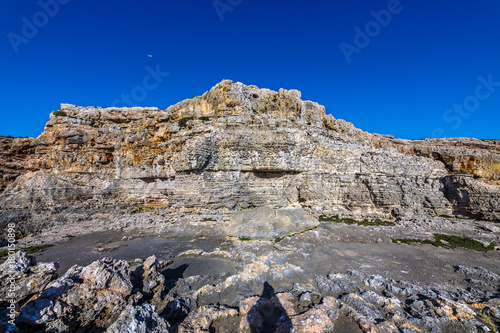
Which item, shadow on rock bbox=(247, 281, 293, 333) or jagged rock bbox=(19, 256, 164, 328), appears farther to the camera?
shadow on rock bbox=(247, 281, 293, 333)

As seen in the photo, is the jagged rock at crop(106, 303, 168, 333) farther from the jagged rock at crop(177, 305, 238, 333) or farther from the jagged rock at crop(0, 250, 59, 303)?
the jagged rock at crop(0, 250, 59, 303)

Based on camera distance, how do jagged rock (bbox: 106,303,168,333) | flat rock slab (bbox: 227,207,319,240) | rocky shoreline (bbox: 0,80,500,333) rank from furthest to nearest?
flat rock slab (bbox: 227,207,319,240), rocky shoreline (bbox: 0,80,500,333), jagged rock (bbox: 106,303,168,333)

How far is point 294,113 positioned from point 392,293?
21.4m

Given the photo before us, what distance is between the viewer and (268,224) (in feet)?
46.3

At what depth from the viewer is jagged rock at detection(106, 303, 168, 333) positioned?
4480 mm

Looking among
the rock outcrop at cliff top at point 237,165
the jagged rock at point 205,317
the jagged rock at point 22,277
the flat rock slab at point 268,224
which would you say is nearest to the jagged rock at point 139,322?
the jagged rock at point 205,317

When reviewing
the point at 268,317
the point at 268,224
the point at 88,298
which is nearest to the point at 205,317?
the point at 268,317

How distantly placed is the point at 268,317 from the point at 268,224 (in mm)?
7865

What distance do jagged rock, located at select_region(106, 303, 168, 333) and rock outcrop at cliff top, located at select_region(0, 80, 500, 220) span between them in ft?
46.1

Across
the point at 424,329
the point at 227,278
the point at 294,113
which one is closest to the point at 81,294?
the point at 227,278

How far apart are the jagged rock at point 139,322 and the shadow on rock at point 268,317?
8.65ft

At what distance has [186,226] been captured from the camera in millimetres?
16344

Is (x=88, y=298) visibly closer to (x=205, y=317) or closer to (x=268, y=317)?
(x=205, y=317)

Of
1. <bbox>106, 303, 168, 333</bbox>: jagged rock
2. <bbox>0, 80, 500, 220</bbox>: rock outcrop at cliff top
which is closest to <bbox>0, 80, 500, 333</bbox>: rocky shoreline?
<bbox>106, 303, 168, 333</bbox>: jagged rock
